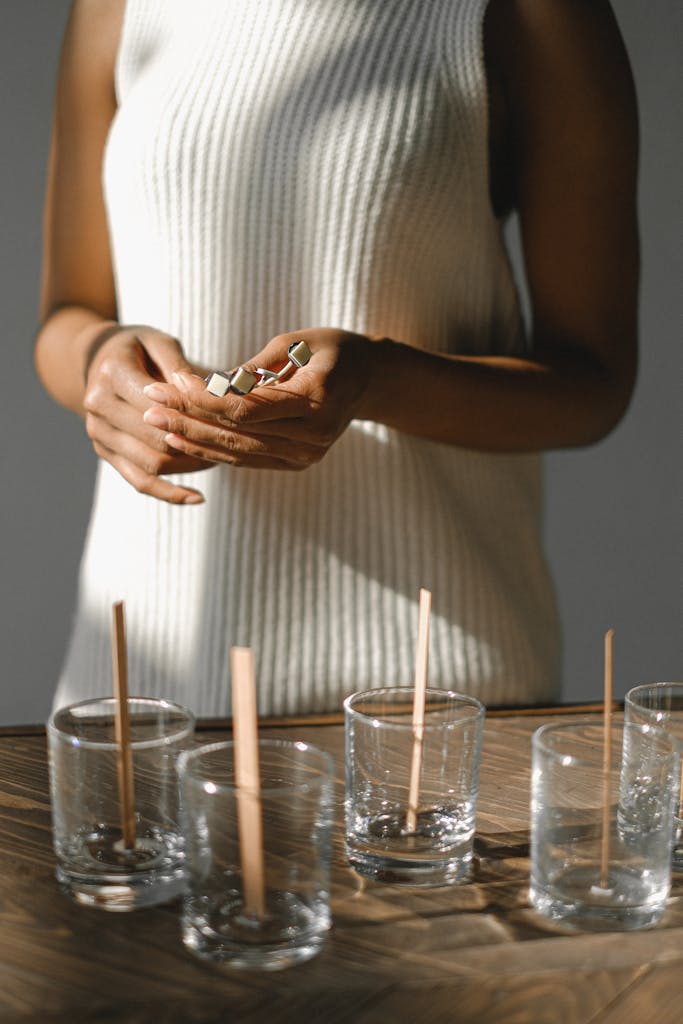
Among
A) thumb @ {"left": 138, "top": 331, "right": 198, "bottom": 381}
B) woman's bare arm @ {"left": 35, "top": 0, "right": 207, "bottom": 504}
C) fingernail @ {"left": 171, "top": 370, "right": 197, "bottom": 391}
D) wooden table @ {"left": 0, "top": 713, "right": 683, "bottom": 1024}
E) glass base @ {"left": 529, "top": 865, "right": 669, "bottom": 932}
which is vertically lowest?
wooden table @ {"left": 0, "top": 713, "right": 683, "bottom": 1024}

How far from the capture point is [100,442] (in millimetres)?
993

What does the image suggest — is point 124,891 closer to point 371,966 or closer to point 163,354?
point 371,966

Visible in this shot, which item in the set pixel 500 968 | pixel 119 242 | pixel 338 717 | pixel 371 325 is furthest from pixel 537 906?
pixel 119 242

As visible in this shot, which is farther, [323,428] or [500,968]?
[323,428]

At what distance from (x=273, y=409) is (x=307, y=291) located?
246mm

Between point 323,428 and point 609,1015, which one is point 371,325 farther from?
point 609,1015

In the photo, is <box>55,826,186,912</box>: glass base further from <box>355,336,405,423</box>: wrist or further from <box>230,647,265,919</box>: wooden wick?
<box>355,336,405,423</box>: wrist

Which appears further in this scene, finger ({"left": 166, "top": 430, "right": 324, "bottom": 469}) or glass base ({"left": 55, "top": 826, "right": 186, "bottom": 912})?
finger ({"left": 166, "top": 430, "right": 324, "bottom": 469})

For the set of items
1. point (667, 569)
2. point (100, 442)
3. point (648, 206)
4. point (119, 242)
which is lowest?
point (667, 569)

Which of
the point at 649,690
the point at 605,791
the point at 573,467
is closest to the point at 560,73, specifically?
the point at 649,690

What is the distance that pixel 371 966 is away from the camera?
598 mm

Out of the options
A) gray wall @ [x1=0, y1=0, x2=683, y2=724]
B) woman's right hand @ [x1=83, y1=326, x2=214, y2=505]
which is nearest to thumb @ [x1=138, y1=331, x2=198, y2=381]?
woman's right hand @ [x1=83, y1=326, x2=214, y2=505]

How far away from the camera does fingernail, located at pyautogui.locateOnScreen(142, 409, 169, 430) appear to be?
2.90 feet

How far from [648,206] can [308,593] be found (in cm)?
171
